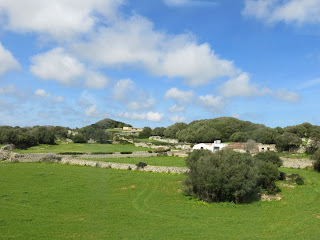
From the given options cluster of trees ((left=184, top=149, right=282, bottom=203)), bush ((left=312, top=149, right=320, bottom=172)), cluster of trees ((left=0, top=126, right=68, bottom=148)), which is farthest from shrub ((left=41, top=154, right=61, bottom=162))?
bush ((left=312, top=149, right=320, bottom=172))

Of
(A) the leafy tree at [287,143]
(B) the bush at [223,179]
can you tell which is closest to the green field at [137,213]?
(B) the bush at [223,179]

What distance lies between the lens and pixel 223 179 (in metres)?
21.7

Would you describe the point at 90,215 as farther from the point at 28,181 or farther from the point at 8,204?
the point at 28,181

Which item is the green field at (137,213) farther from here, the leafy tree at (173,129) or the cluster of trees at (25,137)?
the leafy tree at (173,129)

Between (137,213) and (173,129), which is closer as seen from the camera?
(137,213)

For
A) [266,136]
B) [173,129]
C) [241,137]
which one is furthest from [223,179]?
[173,129]

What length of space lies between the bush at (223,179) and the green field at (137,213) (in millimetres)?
1097

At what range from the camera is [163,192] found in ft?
79.9

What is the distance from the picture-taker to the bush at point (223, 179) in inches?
851

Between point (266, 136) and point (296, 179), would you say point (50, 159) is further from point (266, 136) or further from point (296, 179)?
point (266, 136)

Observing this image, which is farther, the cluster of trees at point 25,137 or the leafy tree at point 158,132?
the leafy tree at point 158,132

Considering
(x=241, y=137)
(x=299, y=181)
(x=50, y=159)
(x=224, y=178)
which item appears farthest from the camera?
(x=241, y=137)

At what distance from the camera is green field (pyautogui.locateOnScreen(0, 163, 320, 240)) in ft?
46.7

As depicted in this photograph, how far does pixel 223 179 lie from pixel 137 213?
7.61m
